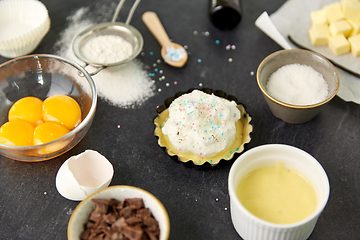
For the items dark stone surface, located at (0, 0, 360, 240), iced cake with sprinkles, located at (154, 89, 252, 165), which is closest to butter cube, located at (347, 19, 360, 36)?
dark stone surface, located at (0, 0, 360, 240)

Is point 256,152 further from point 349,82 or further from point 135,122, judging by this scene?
point 349,82

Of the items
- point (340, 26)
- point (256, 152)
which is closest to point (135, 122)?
point (256, 152)

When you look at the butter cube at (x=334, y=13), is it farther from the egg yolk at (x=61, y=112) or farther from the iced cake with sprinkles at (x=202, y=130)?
the egg yolk at (x=61, y=112)

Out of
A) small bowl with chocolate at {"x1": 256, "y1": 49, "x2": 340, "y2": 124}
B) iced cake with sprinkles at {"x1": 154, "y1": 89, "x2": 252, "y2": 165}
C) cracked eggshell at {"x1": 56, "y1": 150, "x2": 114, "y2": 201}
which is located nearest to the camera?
cracked eggshell at {"x1": 56, "y1": 150, "x2": 114, "y2": 201}

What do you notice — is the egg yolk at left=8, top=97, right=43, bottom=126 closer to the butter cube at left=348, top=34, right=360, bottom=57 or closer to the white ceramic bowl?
the white ceramic bowl

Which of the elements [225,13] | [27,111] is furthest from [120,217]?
[225,13]

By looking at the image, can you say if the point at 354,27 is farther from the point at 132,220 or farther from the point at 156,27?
the point at 132,220

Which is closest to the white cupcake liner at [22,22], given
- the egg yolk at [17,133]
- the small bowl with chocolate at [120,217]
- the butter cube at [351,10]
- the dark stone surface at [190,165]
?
the dark stone surface at [190,165]
